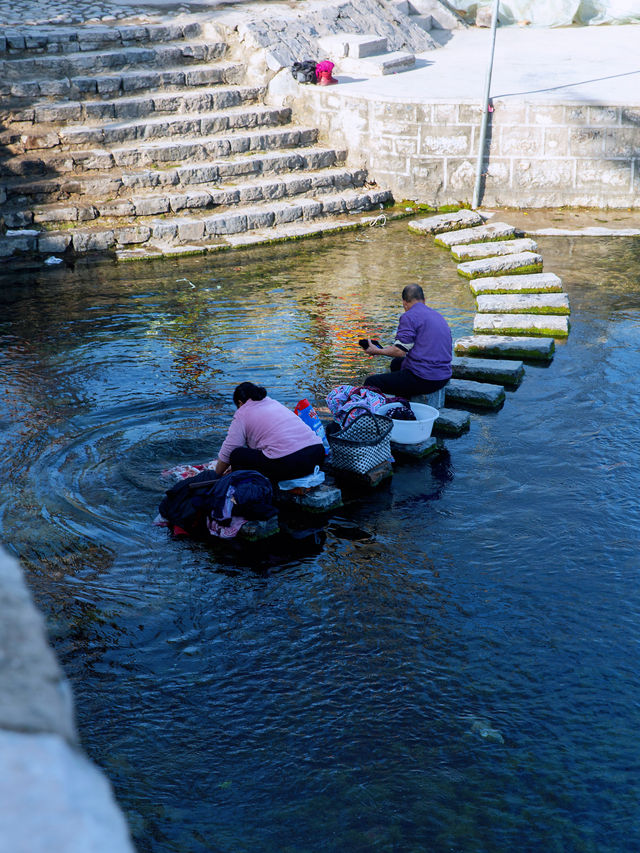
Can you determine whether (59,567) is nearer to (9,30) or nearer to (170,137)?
(170,137)

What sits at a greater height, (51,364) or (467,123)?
(467,123)

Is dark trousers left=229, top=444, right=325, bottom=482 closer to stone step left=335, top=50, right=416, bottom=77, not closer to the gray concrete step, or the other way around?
the gray concrete step

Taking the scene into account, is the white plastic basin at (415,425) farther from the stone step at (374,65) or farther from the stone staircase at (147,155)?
the stone step at (374,65)

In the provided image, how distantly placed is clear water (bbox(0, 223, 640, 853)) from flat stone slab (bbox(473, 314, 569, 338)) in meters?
0.36

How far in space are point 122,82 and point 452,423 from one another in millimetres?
10492

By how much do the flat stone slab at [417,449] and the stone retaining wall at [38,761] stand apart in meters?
6.76

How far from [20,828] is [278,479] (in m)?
5.95

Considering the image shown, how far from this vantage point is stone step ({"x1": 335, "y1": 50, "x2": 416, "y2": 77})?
16.4 m

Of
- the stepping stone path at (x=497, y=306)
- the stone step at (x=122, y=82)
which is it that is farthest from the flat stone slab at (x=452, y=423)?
the stone step at (x=122, y=82)

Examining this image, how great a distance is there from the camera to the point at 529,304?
35.8 feet

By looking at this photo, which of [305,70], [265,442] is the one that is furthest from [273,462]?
[305,70]

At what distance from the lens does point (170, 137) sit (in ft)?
48.7

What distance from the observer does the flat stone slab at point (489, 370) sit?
29.8 ft

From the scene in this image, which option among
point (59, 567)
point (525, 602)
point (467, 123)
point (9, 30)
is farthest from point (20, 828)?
point (9, 30)
